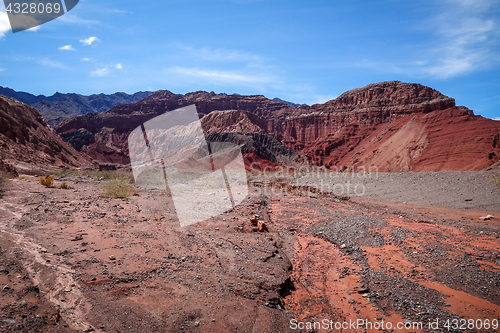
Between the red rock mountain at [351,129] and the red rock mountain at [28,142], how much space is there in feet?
94.5

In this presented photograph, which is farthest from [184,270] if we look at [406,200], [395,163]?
[395,163]

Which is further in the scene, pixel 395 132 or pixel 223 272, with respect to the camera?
pixel 395 132

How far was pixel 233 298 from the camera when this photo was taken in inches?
180

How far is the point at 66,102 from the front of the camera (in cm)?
13950

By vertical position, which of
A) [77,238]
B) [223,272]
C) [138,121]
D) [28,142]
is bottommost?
[223,272]

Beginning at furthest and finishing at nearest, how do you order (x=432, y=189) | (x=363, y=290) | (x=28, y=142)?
(x=28, y=142), (x=432, y=189), (x=363, y=290)

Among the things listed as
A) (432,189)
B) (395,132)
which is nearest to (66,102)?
(395,132)

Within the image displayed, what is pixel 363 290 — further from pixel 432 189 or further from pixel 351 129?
pixel 351 129

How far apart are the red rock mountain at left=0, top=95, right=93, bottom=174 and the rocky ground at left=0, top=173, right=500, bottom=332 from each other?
74.8ft

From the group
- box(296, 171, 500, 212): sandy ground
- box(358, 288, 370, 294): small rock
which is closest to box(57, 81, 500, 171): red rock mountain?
box(296, 171, 500, 212): sandy ground

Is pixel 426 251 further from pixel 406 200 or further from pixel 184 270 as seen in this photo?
pixel 406 200

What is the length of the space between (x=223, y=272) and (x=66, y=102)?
169 m

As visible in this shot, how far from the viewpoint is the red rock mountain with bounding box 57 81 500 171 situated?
2864 centimetres

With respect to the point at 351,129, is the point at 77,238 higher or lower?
lower
